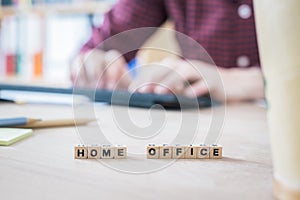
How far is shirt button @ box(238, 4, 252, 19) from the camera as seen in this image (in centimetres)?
121

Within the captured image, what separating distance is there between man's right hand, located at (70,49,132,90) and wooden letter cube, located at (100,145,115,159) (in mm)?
635

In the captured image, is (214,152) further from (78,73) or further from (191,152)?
(78,73)

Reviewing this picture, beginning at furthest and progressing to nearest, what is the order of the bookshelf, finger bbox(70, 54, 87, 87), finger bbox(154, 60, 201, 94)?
the bookshelf < finger bbox(70, 54, 87, 87) < finger bbox(154, 60, 201, 94)

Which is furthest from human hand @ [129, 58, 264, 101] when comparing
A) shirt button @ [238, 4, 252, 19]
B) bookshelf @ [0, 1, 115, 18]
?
bookshelf @ [0, 1, 115, 18]

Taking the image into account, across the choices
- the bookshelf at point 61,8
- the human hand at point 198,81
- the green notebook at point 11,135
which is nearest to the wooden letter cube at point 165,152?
the green notebook at point 11,135

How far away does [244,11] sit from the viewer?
122cm

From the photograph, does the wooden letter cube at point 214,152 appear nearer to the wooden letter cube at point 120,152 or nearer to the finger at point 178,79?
the wooden letter cube at point 120,152

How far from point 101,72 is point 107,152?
0.71 metres

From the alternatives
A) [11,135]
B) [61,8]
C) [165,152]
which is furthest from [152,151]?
[61,8]

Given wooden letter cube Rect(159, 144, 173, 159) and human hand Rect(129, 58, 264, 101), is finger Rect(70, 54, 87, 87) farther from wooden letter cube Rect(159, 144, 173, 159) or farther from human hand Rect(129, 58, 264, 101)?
wooden letter cube Rect(159, 144, 173, 159)

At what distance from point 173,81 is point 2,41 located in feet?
6.37

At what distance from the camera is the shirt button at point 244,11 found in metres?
1.21

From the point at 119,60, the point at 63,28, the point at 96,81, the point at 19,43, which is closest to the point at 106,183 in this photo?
the point at 96,81

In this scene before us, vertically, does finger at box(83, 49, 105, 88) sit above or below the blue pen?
above
